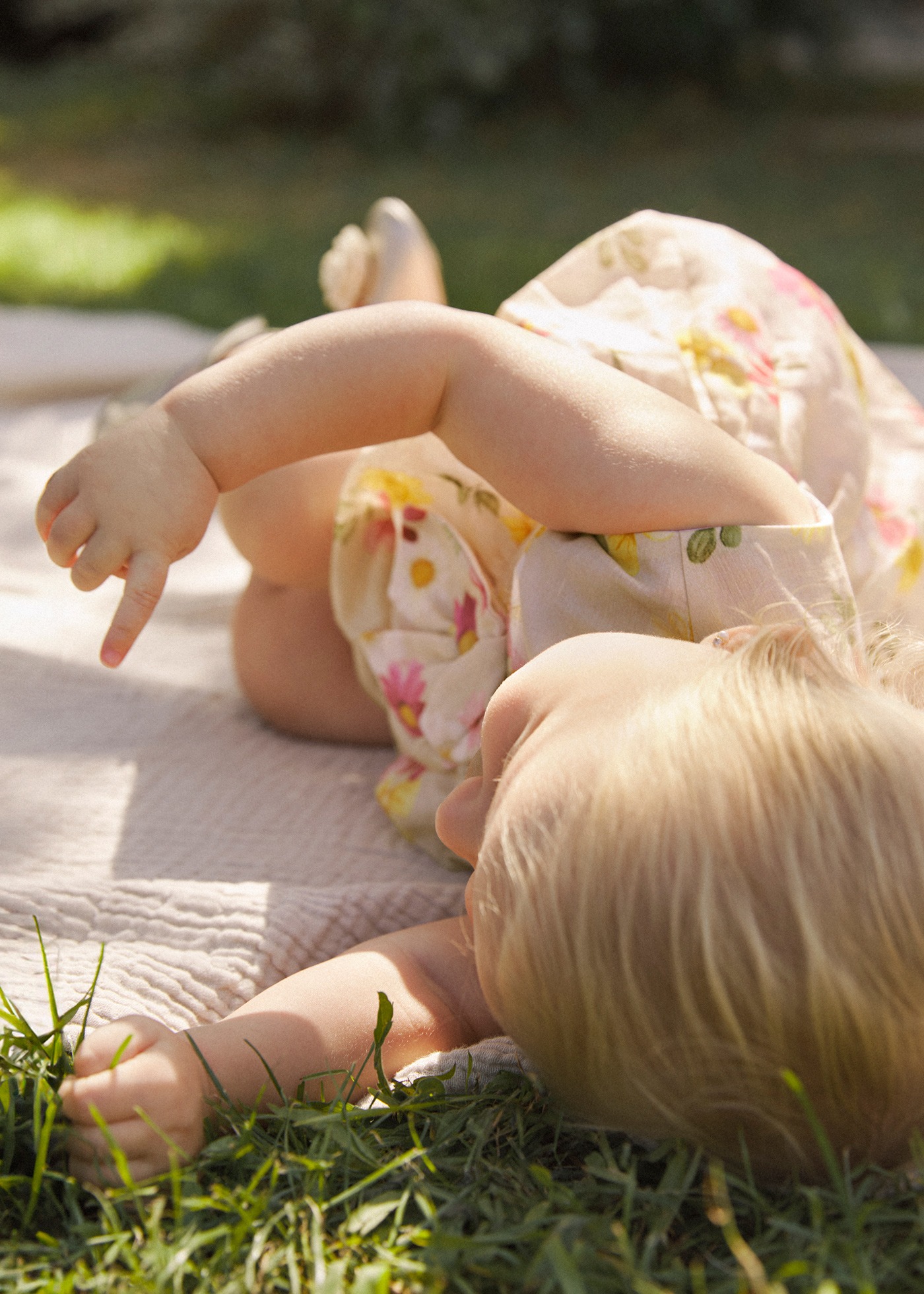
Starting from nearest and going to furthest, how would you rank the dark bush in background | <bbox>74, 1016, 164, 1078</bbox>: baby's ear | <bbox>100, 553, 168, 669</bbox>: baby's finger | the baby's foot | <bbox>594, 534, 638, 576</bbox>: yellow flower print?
1. <bbox>74, 1016, 164, 1078</bbox>: baby's ear
2. <bbox>100, 553, 168, 669</bbox>: baby's finger
3. <bbox>594, 534, 638, 576</bbox>: yellow flower print
4. the baby's foot
5. the dark bush in background

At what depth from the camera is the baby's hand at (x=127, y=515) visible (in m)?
0.87

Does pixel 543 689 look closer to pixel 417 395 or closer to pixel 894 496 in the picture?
pixel 417 395

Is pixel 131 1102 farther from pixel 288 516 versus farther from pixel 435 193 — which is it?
pixel 435 193

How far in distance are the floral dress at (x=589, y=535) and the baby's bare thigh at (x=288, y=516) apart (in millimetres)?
36

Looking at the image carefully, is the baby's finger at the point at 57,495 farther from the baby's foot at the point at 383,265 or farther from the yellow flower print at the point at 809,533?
the baby's foot at the point at 383,265

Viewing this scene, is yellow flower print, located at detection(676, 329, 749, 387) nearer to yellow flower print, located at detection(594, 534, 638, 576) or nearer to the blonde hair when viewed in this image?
yellow flower print, located at detection(594, 534, 638, 576)

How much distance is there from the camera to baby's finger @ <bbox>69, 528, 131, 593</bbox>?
864mm

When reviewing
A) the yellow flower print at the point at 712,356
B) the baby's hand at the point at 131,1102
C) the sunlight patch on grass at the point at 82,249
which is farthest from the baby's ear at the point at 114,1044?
the sunlight patch on grass at the point at 82,249

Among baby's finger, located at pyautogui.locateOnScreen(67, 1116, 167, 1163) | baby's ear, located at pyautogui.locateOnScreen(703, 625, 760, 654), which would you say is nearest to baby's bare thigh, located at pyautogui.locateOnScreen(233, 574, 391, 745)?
baby's ear, located at pyautogui.locateOnScreen(703, 625, 760, 654)

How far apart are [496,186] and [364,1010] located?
14.4 feet

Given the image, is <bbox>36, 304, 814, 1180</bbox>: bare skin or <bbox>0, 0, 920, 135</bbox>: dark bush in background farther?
<bbox>0, 0, 920, 135</bbox>: dark bush in background

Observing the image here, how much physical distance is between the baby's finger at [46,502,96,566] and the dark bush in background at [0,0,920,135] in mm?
4777

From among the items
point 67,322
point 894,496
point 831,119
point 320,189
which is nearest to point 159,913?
point 894,496

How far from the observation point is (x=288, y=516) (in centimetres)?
123
